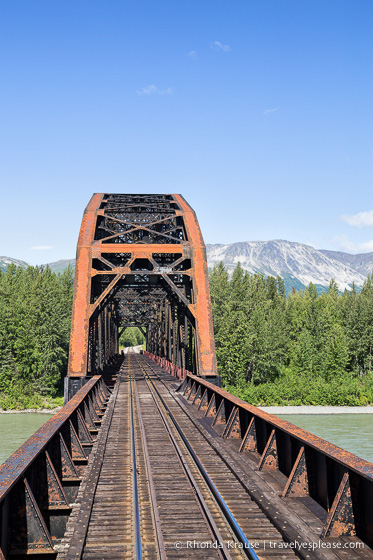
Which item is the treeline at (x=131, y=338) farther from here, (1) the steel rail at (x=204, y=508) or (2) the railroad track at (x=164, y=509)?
(1) the steel rail at (x=204, y=508)

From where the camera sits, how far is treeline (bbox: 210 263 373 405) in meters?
59.4

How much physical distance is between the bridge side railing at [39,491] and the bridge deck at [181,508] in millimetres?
268

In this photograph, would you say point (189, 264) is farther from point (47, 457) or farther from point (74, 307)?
point (47, 457)

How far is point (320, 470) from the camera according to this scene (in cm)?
634

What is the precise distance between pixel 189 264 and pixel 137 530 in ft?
47.8

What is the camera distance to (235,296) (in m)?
84.4

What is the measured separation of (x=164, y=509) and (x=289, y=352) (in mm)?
79897

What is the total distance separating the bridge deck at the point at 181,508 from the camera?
207 inches

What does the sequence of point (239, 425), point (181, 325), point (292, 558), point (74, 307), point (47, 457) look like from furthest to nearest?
point (181, 325) < point (74, 307) < point (239, 425) < point (47, 457) < point (292, 558)

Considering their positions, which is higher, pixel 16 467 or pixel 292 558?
pixel 16 467

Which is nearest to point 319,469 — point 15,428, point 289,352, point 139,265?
point 139,265

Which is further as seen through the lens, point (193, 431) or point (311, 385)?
point (311, 385)

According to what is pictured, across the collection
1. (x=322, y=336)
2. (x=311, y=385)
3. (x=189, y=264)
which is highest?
(x=189, y=264)

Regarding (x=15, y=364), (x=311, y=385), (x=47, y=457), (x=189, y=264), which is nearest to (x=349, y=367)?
(x=311, y=385)
